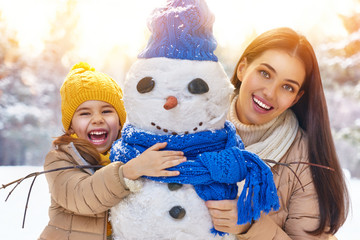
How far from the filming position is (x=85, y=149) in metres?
1.03

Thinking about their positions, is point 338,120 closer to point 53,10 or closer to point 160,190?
point 53,10

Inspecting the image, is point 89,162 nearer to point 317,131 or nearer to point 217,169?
point 217,169

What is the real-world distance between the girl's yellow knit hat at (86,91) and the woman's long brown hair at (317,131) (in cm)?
46

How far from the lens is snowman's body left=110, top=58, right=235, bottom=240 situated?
0.78 m

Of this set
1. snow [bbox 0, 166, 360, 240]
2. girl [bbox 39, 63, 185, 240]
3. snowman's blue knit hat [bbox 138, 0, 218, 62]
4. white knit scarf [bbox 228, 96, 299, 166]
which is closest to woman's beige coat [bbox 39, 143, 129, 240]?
girl [bbox 39, 63, 185, 240]

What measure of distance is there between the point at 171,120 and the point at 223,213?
0.23m

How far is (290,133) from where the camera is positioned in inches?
47.3

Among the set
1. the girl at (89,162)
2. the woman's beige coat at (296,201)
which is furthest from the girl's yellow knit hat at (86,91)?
the woman's beige coat at (296,201)

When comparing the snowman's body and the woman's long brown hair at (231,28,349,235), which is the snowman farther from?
the woman's long brown hair at (231,28,349,235)

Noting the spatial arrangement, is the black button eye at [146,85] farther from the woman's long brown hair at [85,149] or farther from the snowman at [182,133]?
the woman's long brown hair at [85,149]

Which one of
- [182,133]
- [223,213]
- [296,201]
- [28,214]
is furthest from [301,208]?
[28,214]

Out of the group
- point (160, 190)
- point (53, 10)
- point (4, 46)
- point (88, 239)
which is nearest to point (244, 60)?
point (160, 190)

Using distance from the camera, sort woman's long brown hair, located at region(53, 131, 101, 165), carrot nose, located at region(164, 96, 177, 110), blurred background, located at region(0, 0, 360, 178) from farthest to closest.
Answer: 1. blurred background, located at region(0, 0, 360, 178)
2. woman's long brown hair, located at region(53, 131, 101, 165)
3. carrot nose, located at region(164, 96, 177, 110)

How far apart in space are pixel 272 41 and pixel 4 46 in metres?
3.40
